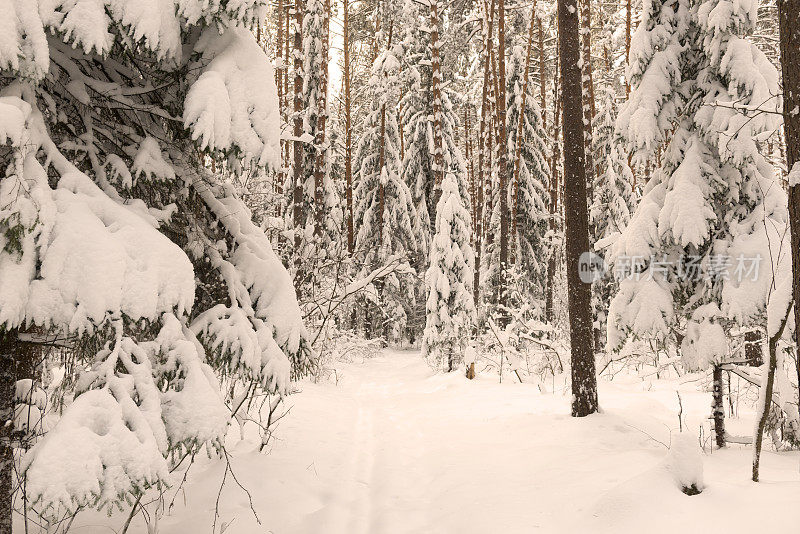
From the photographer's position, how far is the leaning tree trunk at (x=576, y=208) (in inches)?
304

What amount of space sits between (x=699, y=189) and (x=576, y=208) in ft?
5.63

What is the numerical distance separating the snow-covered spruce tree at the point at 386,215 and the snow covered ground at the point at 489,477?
45.4 ft

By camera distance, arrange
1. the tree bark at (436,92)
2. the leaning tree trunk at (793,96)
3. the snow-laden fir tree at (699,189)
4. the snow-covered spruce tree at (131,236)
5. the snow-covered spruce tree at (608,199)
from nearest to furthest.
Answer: the snow-covered spruce tree at (131,236)
the leaning tree trunk at (793,96)
the snow-laden fir tree at (699,189)
the tree bark at (436,92)
the snow-covered spruce tree at (608,199)

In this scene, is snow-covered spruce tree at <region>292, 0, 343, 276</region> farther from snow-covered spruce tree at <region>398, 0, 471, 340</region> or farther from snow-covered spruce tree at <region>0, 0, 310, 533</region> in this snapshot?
snow-covered spruce tree at <region>0, 0, 310, 533</region>

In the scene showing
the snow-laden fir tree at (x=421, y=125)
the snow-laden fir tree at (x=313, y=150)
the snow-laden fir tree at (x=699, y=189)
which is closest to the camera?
the snow-laden fir tree at (x=699, y=189)

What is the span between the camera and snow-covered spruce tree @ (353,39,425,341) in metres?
23.2

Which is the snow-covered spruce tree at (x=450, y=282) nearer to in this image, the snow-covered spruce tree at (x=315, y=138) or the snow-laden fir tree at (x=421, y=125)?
the snow-covered spruce tree at (x=315, y=138)

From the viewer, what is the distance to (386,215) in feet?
76.5

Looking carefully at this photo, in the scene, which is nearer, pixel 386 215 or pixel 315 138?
pixel 315 138

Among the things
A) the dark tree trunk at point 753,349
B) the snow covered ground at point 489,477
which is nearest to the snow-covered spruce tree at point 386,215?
the snow covered ground at point 489,477

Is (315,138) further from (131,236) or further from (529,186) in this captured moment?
(131,236)

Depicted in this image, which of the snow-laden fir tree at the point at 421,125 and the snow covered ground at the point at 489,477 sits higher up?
the snow-laden fir tree at the point at 421,125

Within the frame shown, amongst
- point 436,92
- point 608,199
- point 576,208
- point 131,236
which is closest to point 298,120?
point 436,92

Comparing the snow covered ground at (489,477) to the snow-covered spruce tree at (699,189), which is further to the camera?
the snow-covered spruce tree at (699,189)
